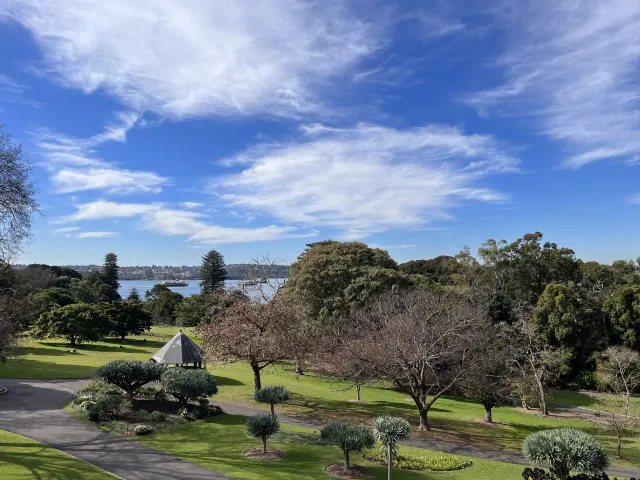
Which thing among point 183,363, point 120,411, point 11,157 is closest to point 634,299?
point 183,363

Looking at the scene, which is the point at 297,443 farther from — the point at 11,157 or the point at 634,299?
the point at 634,299

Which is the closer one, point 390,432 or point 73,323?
point 390,432

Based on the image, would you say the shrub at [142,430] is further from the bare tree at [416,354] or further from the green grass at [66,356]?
the green grass at [66,356]

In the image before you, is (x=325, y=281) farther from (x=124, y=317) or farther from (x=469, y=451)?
(x=124, y=317)

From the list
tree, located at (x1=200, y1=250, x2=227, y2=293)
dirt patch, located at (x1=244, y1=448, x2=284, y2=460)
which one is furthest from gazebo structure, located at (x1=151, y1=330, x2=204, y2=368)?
tree, located at (x1=200, y1=250, x2=227, y2=293)

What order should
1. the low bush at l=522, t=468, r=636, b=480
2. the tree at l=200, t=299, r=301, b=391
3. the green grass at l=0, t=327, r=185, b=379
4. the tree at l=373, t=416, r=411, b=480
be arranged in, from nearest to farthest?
the low bush at l=522, t=468, r=636, b=480
the tree at l=373, t=416, r=411, b=480
the tree at l=200, t=299, r=301, b=391
the green grass at l=0, t=327, r=185, b=379

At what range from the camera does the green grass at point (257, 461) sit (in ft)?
41.7

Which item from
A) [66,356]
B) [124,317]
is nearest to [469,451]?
[66,356]

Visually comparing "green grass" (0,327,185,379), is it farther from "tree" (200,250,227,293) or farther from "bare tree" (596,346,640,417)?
"bare tree" (596,346,640,417)

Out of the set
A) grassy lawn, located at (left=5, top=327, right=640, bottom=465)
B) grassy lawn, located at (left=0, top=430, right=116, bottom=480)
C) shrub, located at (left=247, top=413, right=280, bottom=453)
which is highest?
shrub, located at (left=247, top=413, right=280, bottom=453)

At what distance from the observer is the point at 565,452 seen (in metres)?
9.62

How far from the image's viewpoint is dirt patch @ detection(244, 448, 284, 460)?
45.7ft

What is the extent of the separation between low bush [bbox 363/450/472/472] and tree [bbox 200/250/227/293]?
7343cm

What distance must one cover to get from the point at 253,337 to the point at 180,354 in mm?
5426
